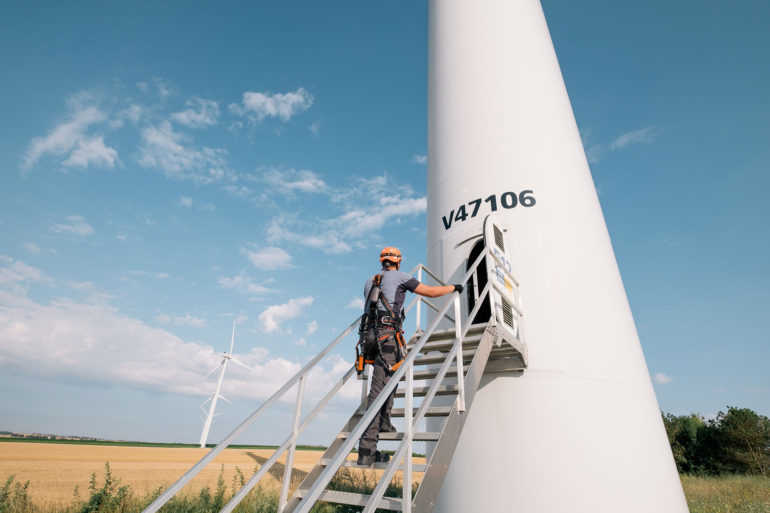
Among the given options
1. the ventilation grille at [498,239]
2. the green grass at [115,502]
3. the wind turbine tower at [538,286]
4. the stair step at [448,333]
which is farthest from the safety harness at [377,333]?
the green grass at [115,502]

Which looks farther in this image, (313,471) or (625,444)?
(625,444)

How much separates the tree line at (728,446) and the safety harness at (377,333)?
47.1m

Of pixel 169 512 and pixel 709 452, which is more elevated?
pixel 709 452

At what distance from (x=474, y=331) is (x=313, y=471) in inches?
115

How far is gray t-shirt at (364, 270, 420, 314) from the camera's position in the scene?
5313mm

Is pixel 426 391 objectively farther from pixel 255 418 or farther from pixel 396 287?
pixel 255 418

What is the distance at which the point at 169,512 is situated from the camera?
8.80 meters

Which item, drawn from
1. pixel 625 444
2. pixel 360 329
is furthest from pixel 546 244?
pixel 360 329

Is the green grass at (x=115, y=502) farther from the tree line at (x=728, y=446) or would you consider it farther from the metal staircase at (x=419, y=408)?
the tree line at (x=728, y=446)

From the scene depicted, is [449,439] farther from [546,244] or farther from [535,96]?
[535,96]

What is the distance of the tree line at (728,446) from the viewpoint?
127ft

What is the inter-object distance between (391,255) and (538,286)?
2720mm

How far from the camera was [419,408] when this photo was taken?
420 cm

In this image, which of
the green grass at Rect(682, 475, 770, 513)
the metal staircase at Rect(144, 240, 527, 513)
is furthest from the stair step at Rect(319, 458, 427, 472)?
Answer: the green grass at Rect(682, 475, 770, 513)
